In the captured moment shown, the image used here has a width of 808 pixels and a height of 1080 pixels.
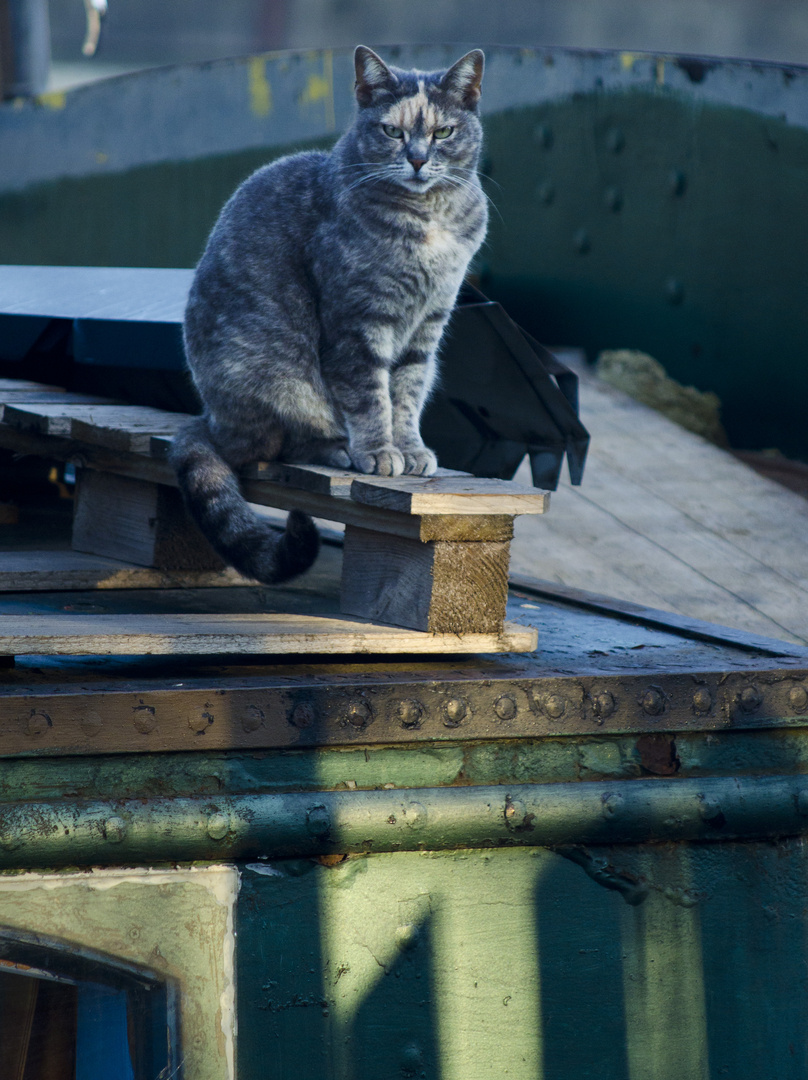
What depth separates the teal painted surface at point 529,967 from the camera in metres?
1.55

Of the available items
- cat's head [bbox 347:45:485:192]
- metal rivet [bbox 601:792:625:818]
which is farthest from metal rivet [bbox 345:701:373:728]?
cat's head [bbox 347:45:485:192]

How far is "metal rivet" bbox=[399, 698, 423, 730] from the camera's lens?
5.26 feet

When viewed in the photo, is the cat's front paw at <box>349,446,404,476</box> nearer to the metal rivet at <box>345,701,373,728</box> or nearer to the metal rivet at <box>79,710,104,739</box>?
the metal rivet at <box>345,701,373,728</box>

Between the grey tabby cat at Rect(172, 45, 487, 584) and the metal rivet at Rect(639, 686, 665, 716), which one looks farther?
the grey tabby cat at Rect(172, 45, 487, 584)

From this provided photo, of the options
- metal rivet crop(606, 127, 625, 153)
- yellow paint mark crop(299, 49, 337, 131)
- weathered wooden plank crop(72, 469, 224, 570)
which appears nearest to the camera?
weathered wooden plank crop(72, 469, 224, 570)

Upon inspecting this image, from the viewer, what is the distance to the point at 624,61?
509cm

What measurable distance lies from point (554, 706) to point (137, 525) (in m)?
1.15

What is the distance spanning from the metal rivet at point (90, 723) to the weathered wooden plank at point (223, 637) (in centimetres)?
16

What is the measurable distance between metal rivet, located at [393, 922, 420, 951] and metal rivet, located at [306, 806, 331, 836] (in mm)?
194

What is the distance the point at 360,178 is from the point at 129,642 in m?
1.13

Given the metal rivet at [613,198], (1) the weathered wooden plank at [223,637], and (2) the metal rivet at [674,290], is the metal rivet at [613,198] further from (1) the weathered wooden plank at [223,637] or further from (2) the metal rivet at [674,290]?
(1) the weathered wooden plank at [223,637]

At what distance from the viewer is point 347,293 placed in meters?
2.22

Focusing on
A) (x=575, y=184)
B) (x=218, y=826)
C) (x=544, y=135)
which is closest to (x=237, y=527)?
(x=218, y=826)

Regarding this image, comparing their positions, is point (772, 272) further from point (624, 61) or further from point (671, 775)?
point (671, 775)
